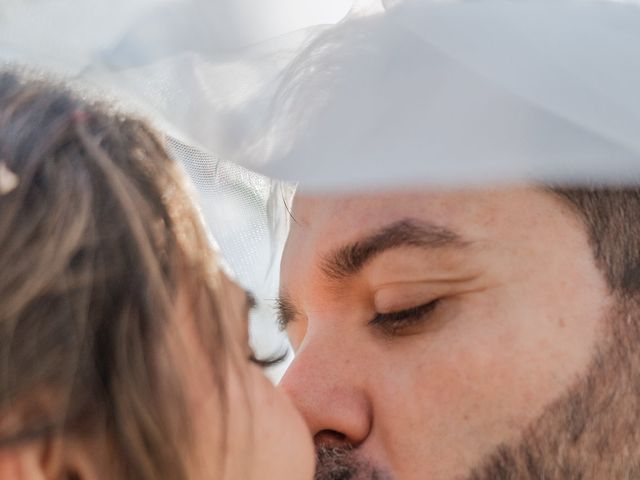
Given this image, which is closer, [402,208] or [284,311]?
[402,208]

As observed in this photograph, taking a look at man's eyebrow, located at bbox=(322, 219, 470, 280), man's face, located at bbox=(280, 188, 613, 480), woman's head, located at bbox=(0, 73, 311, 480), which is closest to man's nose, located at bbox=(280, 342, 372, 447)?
man's face, located at bbox=(280, 188, 613, 480)

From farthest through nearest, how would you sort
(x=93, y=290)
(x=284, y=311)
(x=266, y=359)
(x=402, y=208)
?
(x=284, y=311) → (x=402, y=208) → (x=266, y=359) → (x=93, y=290)

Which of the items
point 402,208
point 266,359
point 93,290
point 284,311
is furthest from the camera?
point 284,311

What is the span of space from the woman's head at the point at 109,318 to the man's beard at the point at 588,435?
0.28 m

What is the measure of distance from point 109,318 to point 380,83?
1.67ft

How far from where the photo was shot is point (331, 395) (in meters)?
1.25

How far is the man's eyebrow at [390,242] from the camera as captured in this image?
125 cm

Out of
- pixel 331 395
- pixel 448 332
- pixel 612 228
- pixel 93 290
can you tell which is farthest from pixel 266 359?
pixel 612 228

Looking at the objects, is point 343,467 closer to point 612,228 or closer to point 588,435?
point 588,435

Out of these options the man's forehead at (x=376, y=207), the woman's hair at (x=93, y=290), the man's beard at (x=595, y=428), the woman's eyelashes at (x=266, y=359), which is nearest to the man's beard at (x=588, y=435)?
the man's beard at (x=595, y=428)

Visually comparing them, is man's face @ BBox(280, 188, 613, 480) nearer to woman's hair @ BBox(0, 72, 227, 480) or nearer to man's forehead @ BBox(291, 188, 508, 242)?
man's forehead @ BBox(291, 188, 508, 242)

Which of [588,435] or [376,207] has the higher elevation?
[376,207]

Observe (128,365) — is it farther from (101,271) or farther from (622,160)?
(622,160)

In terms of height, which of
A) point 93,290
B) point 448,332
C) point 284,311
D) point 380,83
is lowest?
point 284,311
